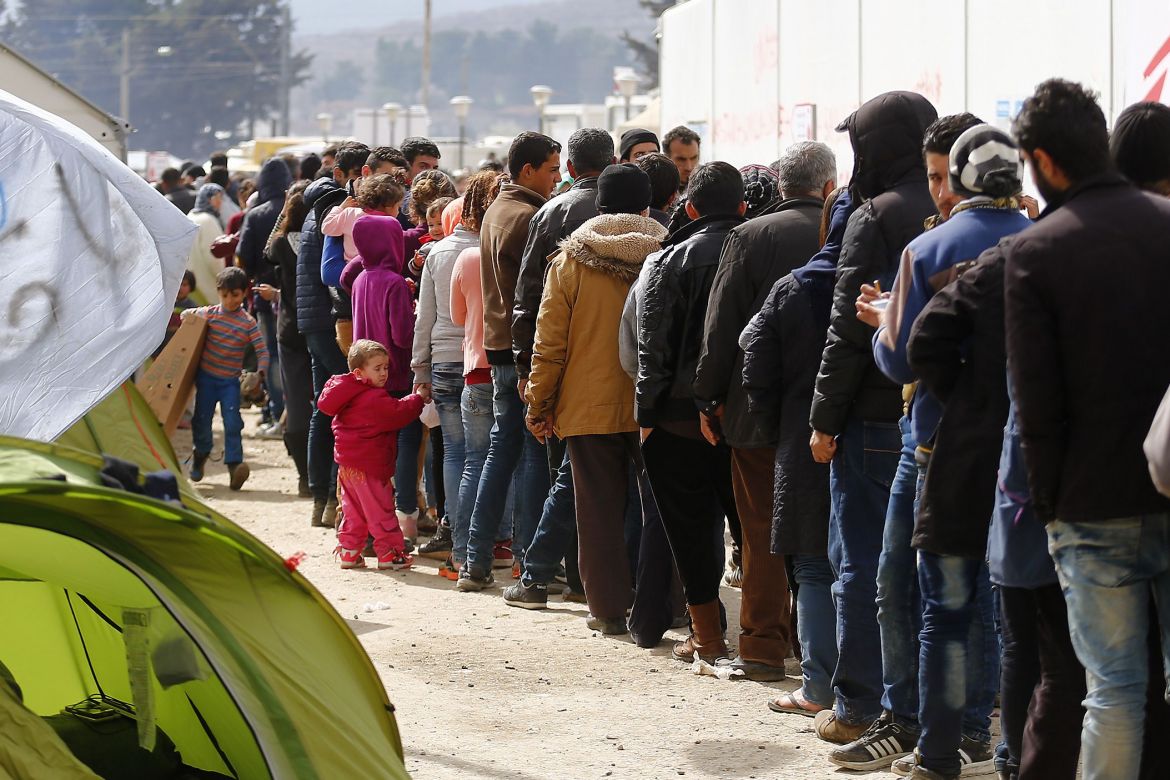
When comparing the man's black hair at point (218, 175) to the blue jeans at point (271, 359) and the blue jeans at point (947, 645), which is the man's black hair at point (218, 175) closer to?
the blue jeans at point (271, 359)

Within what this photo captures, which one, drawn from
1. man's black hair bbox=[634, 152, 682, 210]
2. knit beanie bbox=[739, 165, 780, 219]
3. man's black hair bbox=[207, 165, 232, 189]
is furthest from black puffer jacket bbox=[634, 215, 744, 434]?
man's black hair bbox=[207, 165, 232, 189]

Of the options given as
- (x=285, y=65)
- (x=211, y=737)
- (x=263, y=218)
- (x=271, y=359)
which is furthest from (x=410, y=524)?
(x=285, y=65)

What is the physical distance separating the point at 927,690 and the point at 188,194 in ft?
42.6

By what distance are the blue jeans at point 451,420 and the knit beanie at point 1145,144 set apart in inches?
179

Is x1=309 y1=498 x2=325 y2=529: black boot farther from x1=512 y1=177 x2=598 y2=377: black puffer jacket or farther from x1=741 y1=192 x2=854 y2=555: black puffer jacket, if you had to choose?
x1=741 y1=192 x2=854 y2=555: black puffer jacket

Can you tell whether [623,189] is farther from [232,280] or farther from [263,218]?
[263,218]

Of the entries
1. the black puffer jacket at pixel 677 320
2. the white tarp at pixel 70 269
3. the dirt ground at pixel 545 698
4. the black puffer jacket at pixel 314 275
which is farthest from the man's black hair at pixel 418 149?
the white tarp at pixel 70 269

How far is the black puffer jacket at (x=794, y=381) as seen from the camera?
600 cm

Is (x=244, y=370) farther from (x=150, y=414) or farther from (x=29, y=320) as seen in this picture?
(x=29, y=320)

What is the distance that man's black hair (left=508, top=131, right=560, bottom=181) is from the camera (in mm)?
8352

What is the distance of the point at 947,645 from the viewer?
16.8 ft

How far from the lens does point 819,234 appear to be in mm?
6363

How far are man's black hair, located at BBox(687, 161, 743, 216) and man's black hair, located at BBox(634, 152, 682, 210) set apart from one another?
0.98m

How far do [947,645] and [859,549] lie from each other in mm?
641
